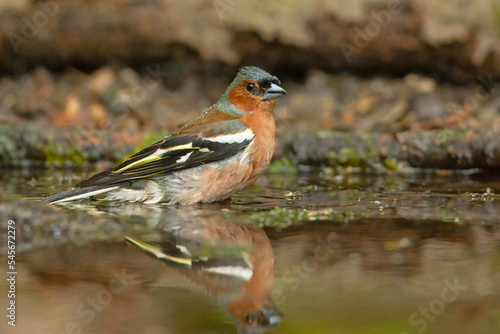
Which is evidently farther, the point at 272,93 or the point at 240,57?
the point at 240,57

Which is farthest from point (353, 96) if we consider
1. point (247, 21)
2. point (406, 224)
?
point (406, 224)

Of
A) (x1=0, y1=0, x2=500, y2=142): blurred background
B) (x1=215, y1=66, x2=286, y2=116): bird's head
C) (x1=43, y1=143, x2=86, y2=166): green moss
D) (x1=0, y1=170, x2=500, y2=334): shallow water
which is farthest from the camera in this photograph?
(x1=0, y1=0, x2=500, y2=142): blurred background

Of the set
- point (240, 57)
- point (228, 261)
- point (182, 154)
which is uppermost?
point (240, 57)

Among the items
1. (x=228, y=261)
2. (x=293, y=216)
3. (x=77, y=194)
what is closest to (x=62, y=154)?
(x=77, y=194)

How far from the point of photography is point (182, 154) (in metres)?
5.22

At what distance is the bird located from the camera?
203 inches

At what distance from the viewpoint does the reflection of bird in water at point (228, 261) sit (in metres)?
2.78

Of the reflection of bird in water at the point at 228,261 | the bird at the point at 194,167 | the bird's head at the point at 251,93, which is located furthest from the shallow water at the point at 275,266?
the bird's head at the point at 251,93

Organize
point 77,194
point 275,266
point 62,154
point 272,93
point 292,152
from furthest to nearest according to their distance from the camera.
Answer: point 62,154 → point 292,152 → point 272,93 → point 77,194 → point 275,266

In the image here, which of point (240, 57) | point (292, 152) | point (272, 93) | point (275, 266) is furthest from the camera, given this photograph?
point (240, 57)

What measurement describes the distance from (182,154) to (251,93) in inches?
31.2

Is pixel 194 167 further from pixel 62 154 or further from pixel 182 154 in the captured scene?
pixel 62 154

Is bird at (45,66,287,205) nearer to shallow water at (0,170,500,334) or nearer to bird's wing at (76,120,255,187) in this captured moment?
bird's wing at (76,120,255,187)

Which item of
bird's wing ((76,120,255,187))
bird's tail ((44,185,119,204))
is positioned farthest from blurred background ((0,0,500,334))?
bird's wing ((76,120,255,187))
